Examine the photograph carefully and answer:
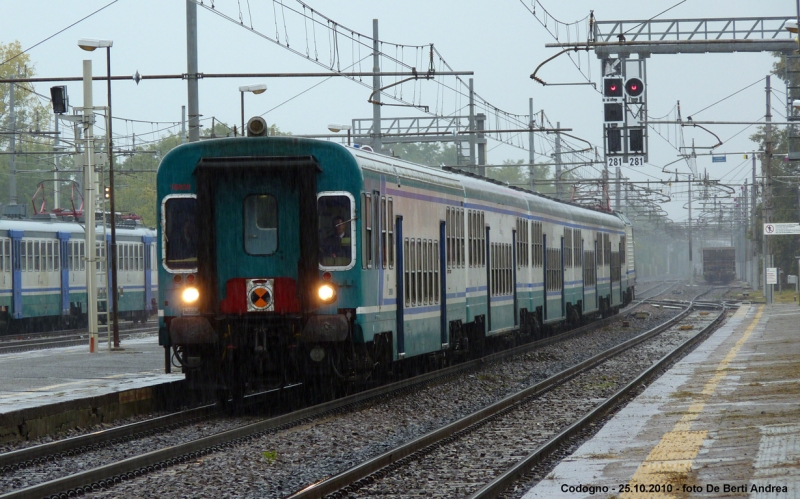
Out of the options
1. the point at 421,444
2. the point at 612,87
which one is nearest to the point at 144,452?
the point at 421,444

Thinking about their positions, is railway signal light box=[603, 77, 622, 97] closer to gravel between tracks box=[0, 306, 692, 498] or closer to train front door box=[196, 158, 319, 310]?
gravel between tracks box=[0, 306, 692, 498]

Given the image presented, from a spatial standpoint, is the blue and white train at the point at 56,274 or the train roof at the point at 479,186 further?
the blue and white train at the point at 56,274

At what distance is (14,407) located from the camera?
1276cm

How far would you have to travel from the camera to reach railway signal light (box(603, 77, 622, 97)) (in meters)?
26.1

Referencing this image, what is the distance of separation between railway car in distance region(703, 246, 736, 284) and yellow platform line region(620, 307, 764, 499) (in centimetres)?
8603

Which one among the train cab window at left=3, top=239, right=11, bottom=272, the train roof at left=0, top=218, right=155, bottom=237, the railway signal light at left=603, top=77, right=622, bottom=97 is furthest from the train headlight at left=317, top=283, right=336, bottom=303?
the train cab window at left=3, top=239, right=11, bottom=272

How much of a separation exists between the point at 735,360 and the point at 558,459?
1112cm

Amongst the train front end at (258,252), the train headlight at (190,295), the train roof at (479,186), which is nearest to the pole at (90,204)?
the train roof at (479,186)

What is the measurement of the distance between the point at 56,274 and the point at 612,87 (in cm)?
1736

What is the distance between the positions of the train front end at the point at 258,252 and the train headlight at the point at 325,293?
13 mm

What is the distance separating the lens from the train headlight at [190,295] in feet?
46.4

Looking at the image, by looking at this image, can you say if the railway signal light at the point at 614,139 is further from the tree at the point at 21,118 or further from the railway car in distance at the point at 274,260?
the tree at the point at 21,118

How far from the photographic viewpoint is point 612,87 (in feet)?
86.0

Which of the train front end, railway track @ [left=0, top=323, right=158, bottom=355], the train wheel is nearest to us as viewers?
the train front end
